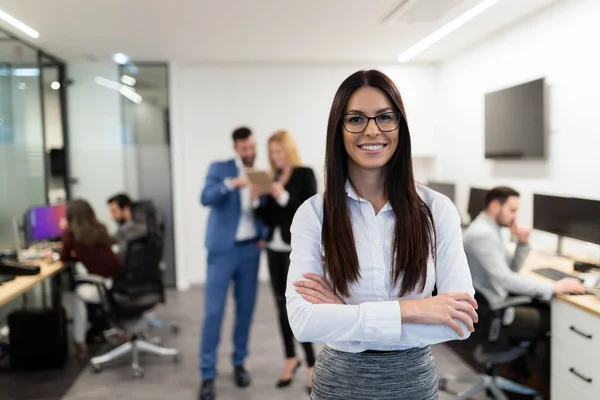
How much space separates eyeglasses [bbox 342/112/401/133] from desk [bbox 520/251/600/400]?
1.65 meters

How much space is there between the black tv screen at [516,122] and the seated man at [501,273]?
139 cm

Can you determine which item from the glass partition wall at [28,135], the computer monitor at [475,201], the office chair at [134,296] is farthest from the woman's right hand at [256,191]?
the computer monitor at [475,201]

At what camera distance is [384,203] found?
4.14 feet

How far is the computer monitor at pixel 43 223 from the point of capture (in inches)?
156

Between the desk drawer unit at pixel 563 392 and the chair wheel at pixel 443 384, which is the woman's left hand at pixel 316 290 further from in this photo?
the chair wheel at pixel 443 384

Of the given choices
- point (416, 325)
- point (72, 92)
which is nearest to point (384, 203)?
point (416, 325)

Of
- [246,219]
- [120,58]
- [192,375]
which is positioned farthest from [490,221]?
[120,58]

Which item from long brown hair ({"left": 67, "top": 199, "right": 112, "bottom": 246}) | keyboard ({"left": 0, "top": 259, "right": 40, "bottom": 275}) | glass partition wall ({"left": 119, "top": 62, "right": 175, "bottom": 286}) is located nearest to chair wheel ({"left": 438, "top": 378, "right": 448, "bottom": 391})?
long brown hair ({"left": 67, "top": 199, "right": 112, "bottom": 246})

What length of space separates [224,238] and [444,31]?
9.74ft

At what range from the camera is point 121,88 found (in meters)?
5.80

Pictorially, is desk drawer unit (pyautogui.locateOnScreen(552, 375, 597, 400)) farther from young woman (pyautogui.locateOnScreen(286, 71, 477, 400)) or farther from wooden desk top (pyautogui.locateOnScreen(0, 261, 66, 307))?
wooden desk top (pyautogui.locateOnScreen(0, 261, 66, 307))

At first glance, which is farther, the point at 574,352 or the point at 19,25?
the point at 19,25

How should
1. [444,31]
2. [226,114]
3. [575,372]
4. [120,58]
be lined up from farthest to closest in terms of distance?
[226,114] → [120,58] → [444,31] → [575,372]

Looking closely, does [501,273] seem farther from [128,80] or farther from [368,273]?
[128,80]
